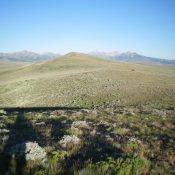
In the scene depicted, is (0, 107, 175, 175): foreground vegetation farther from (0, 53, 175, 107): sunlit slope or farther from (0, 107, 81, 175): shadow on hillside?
(0, 53, 175, 107): sunlit slope

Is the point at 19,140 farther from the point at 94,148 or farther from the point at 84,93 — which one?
the point at 84,93

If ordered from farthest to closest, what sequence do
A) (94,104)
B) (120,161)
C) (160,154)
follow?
(94,104) → (160,154) → (120,161)

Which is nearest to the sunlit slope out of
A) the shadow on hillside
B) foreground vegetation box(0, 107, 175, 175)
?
foreground vegetation box(0, 107, 175, 175)

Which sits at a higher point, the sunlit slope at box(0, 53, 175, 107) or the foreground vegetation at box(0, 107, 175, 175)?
the foreground vegetation at box(0, 107, 175, 175)

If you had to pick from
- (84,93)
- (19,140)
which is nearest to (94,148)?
(19,140)

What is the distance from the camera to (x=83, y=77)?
5894cm

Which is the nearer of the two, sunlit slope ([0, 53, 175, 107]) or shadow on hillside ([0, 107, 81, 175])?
shadow on hillside ([0, 107, 81, 175])

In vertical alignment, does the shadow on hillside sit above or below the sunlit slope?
above

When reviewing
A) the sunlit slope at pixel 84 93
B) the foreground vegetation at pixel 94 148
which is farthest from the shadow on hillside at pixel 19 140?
the sunlit slope at pixel 84 93

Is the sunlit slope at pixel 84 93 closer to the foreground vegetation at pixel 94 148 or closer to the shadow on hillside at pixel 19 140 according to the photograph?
the foreground vegetation at pixel 94 148

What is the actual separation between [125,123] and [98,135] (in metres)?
4.41

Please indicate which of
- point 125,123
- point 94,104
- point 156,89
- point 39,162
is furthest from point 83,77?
point 39,162

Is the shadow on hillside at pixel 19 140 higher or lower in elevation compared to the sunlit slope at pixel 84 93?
higher

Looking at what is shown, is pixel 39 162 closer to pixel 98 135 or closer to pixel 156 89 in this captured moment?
pixel 98 135
